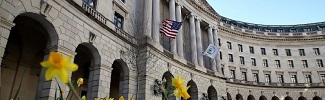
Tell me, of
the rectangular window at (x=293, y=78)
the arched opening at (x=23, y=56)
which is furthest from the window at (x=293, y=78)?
the arched opening at (x=23, y=56)

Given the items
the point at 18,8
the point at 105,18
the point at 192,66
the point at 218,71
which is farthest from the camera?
the point at 218,71

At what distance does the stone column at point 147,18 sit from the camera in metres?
22.5

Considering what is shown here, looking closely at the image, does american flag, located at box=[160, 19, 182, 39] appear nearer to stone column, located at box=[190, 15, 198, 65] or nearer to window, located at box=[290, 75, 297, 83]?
stone column, located at box=[190, 15, 198, 65]

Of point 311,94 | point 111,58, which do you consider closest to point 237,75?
point 311,94

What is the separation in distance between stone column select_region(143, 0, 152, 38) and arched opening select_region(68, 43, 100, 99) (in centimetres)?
590

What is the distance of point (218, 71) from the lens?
3403cm

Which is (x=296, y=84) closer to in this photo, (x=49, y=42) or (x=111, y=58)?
(x=111, y=58)

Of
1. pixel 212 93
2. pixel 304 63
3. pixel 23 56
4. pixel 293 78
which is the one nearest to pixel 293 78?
pixel 293 78

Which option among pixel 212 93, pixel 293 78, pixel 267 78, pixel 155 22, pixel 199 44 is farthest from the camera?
pixel 293 78

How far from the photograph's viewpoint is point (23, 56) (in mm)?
16594

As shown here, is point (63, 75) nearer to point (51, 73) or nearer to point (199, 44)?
point (51, 73)

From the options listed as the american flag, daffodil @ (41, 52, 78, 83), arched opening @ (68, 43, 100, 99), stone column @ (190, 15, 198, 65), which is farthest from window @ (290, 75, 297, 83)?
daffodil @ (41, 52, 78, 83)

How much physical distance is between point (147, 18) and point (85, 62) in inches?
287

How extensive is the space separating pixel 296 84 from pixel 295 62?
4963mm
